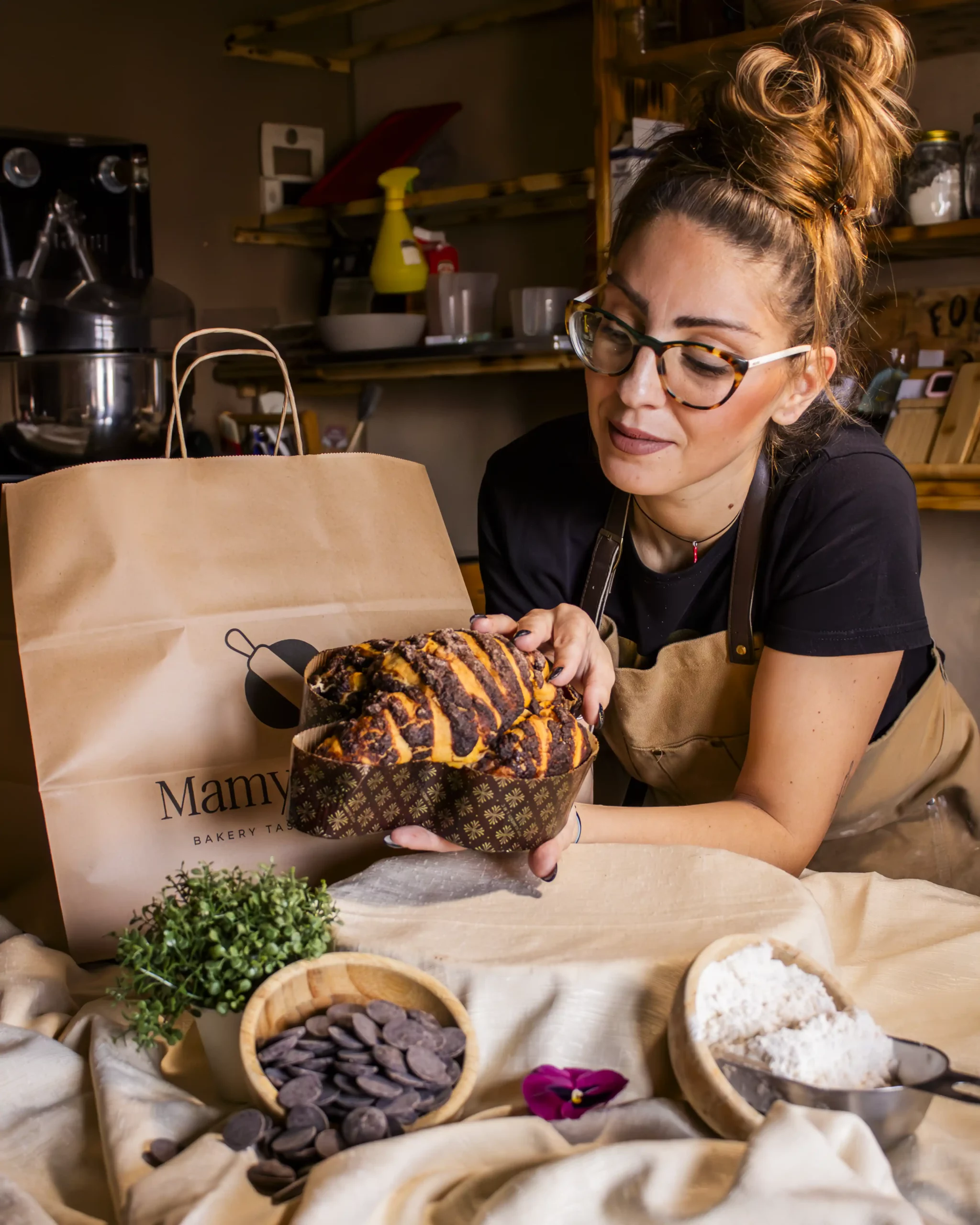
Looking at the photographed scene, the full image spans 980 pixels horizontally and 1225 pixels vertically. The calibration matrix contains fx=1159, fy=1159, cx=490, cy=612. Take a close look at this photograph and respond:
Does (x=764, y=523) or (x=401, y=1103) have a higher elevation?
Result: (x=764, y=523)

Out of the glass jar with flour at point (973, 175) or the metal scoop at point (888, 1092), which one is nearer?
the metal scoop at point (888, 1092)

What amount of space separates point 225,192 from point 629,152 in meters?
1.40

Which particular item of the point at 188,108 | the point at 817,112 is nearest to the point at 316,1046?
the point at 817,112

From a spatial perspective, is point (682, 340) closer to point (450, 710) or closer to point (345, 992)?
point (450, 710)

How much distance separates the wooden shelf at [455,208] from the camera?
270 centimetres

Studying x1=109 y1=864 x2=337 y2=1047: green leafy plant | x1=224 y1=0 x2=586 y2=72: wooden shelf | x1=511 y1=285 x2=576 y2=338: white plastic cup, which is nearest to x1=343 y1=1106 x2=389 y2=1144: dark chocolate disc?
x1=109 y1=864 x2=337 y2=1047: green leafy plant

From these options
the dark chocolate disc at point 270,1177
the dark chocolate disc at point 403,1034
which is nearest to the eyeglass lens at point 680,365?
the dark chocolate disc at point 403,1034

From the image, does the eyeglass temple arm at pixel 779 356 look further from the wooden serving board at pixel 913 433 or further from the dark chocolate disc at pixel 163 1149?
the wooden serving board at pixel 913 433

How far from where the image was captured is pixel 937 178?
209cm

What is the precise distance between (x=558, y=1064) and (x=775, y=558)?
71cm

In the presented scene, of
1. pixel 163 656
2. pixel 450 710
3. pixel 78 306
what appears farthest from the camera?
pixel 78 306

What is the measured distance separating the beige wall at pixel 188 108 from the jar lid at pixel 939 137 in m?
1.97

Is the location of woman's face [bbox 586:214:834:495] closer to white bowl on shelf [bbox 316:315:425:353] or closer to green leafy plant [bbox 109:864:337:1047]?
green leafy plant [bbox 109:864:337:1047]

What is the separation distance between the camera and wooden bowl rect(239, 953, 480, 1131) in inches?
28.7
